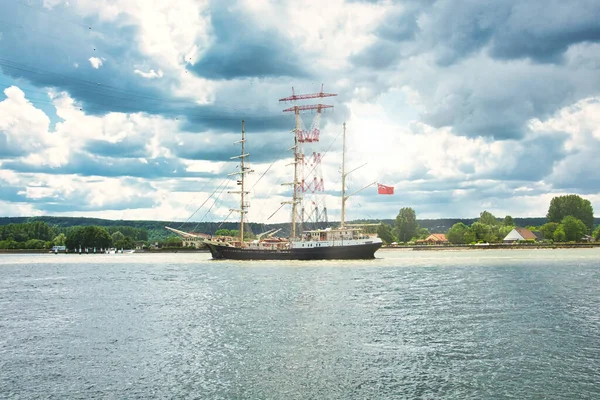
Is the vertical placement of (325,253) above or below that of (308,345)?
above

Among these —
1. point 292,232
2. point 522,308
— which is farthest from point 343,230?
point 522,308

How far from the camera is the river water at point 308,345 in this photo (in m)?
24.7


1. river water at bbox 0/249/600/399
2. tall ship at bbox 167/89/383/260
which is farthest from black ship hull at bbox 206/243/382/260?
river water at bbox 0/249/600/399

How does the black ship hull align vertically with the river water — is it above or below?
above

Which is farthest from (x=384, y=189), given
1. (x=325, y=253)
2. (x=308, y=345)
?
(x=308, y=345)

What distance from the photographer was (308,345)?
108 feet

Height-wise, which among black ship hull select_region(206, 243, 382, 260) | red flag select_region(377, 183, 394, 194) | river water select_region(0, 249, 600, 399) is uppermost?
red flag select_region(377, 183, 394, 194)

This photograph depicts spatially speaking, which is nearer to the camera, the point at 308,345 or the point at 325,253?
the point at 308,345

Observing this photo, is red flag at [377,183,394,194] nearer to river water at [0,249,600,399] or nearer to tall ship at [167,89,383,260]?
tall ship at [167,89,383,260]

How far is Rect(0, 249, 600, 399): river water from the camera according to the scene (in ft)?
80.9

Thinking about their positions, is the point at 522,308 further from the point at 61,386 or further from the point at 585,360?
the point at 61,386

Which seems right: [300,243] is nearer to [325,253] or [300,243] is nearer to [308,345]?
A: [325,253]

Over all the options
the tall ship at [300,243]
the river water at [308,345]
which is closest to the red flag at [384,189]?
the tall ship at [300,243]

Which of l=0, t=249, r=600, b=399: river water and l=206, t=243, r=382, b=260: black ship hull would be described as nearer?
l=0, t=249, r=600, b=399: river water
